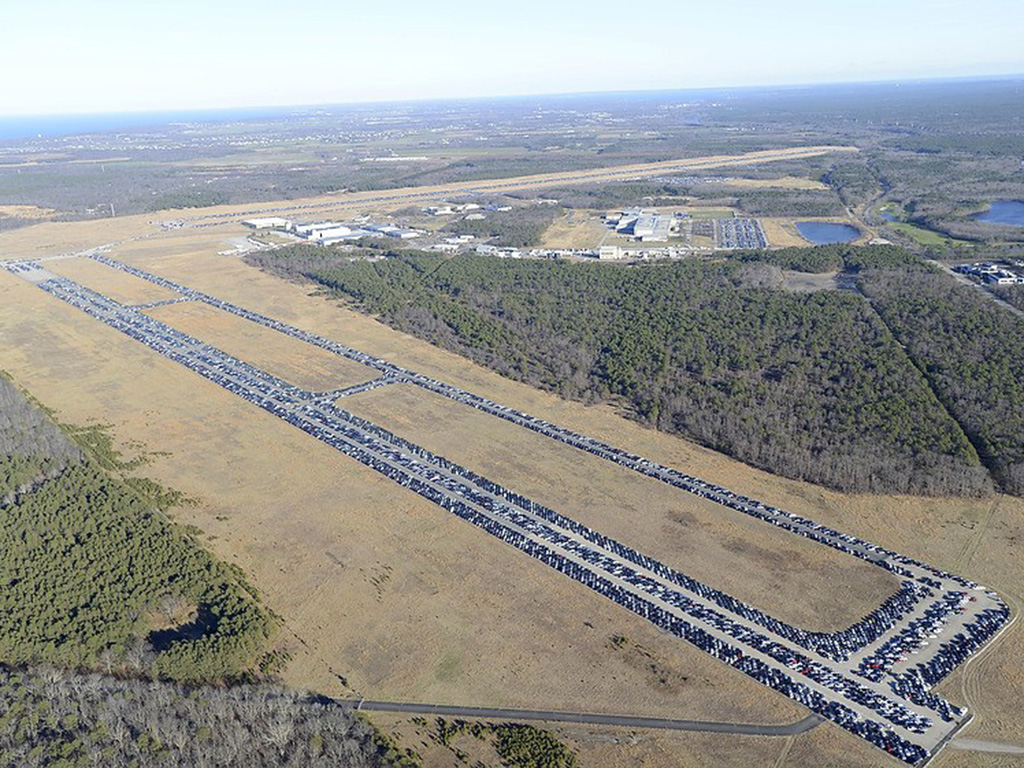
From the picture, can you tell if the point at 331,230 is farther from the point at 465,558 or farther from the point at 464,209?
the point at 465,558

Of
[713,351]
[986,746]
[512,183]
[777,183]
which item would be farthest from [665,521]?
[512,183]

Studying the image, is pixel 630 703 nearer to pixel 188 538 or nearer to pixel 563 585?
pixel 563 585

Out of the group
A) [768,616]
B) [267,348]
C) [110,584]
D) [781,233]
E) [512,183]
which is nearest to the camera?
[768,616]

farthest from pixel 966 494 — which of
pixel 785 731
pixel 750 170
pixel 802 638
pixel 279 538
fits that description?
pixel 750 170

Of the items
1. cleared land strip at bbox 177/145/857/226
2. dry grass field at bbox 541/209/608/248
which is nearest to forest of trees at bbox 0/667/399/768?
dry grass field at bbox 541/209/608/248

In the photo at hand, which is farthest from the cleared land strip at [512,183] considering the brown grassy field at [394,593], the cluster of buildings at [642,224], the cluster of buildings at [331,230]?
the brown grassy field at [394,593]

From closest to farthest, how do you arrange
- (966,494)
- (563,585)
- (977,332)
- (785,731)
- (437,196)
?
(785,731)
(563,585)
(966,494)
(977,332)
(437,196)

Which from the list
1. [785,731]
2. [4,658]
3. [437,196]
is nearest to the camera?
[785,731]
